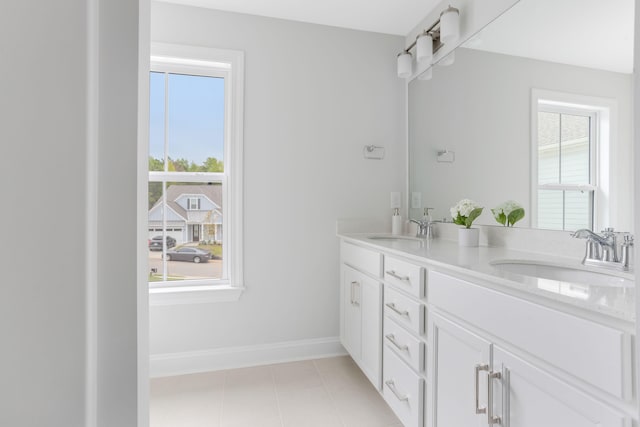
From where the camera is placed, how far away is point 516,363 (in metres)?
0.91

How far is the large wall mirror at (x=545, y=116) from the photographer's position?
1175 mm

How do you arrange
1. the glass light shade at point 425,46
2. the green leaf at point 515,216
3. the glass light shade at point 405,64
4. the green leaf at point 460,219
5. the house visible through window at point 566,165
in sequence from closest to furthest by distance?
the house visible through window at point 566,165
the green leaf at point 515,216
the green leaf at point 460,219
the glass light shade at point 425,46
the glass light shade at point 405,64

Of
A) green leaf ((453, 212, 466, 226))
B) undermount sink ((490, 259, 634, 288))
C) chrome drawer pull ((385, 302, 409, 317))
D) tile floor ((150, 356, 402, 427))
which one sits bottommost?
tile floor ((150, 356, 402, 427))

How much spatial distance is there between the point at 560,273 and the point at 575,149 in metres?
0.54

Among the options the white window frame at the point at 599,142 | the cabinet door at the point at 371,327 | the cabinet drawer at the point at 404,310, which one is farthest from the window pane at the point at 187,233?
the white window frame at the point at 599,142

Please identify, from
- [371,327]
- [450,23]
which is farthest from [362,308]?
[450,23]

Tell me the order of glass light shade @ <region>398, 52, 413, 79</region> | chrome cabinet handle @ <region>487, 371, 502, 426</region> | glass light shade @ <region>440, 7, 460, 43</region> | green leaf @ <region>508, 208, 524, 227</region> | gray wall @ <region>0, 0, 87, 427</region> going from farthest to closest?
glass light shade @ <region>398, 52, 413, 79</region>
glass light shade @ <region>440, 7, 460, 43</region>
green leaf @ <region>508, 208, 524, 227</region>
chrome cabinet handle @ <region>487, 371, 502, 426</region>
gray wall @ <region>0, 0, 87, 427</region>

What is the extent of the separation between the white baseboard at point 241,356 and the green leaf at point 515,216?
4.80 ft

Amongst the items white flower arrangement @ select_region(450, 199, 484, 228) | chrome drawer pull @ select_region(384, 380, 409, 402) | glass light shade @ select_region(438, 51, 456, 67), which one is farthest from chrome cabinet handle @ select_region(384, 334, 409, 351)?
glass light shade @ select_region(438, 51, 456, 67)

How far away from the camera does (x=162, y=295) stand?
6.87 ft

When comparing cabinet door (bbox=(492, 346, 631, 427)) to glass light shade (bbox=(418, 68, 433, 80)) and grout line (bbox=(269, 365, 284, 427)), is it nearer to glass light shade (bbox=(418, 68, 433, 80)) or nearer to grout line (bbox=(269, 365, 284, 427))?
grout line (bbox=(269, 365, 284, 427))

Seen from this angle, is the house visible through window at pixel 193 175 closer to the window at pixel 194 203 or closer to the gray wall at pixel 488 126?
the window at pixel 194 203

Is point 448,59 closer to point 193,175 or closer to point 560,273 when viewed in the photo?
point 560,273

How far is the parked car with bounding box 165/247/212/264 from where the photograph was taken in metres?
2.25
